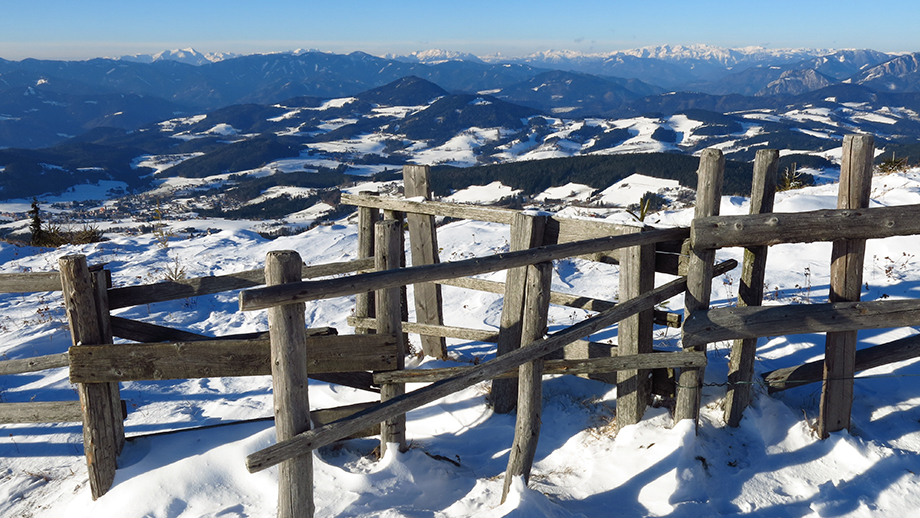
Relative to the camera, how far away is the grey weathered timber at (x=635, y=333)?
195 inches

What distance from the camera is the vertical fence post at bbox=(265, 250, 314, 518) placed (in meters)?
3.39

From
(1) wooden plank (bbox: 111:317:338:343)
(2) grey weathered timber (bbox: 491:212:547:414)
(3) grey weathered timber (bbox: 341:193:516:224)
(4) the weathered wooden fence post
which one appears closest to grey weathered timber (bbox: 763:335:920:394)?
(2) grey weathered timber (bbox: 491:212:547:414)

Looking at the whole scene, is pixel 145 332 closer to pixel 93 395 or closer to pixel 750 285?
pixel 93 395

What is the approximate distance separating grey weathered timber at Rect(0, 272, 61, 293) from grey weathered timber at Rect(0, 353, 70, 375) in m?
0.68

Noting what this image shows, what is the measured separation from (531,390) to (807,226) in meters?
2.67

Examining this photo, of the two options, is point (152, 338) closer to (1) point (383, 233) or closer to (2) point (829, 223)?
(1) point (383, 233)

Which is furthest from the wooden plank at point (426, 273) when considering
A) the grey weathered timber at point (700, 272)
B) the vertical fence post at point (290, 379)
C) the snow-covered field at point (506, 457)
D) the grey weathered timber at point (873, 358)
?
the grey weathered timber at point (873, 358)

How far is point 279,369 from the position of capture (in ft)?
11.4

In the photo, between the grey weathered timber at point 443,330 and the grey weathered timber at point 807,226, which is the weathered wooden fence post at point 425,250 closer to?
the grey weathered timber at point 443,330

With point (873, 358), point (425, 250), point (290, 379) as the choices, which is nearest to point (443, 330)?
point (425, 250)

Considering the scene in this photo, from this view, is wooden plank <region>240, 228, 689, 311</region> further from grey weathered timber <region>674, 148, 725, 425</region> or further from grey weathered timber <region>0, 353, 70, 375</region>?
grey weathered timber <region>0, 353, 70, 375</region>

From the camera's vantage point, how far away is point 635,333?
5062mm

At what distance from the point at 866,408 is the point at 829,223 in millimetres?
2156

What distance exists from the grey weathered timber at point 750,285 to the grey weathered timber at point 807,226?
25 cm
